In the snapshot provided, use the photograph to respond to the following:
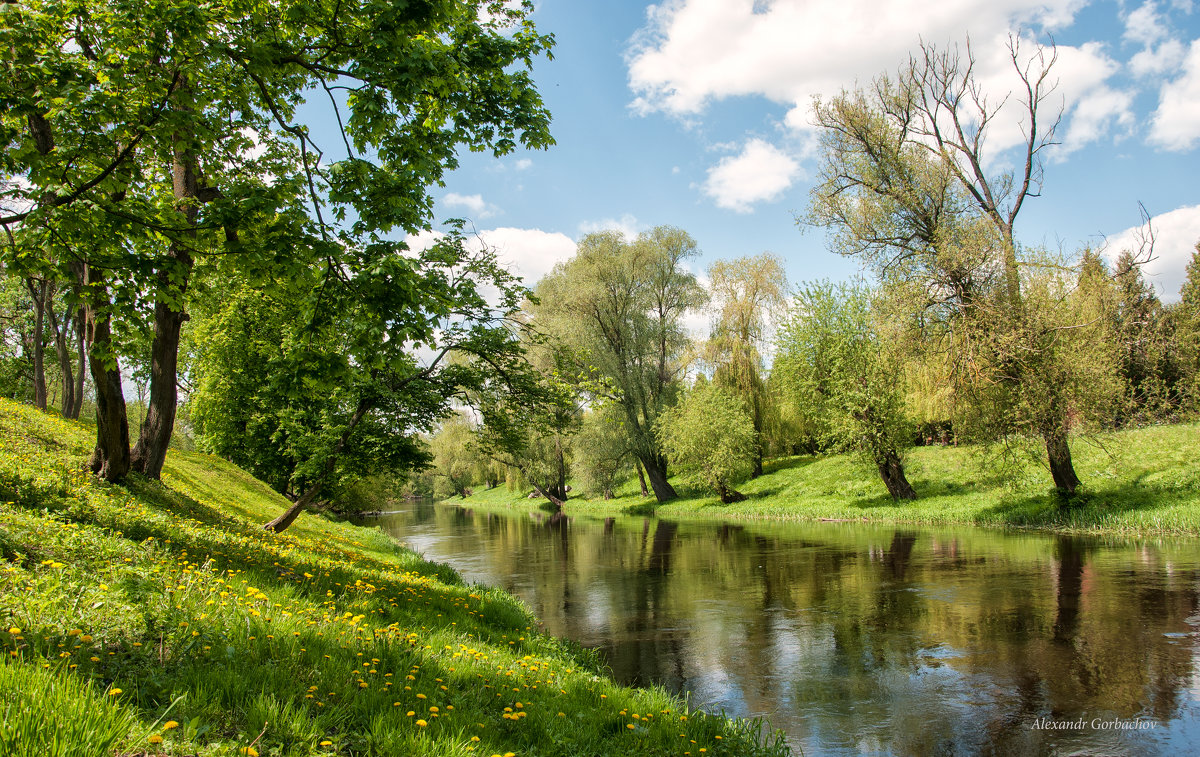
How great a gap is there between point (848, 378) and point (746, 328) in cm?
1122

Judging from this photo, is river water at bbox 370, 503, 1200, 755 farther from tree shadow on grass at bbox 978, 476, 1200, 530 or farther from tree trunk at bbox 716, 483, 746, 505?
tree trunk at bbox 716, 483, 746, 505

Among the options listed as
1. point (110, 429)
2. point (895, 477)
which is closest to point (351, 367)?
point (110, 429)

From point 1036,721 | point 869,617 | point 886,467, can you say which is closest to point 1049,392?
point 886,467

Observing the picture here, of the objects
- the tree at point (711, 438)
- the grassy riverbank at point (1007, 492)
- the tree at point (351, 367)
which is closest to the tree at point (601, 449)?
the tree at point (711, 438)

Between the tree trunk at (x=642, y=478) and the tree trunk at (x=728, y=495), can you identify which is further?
the tree trunk at (x=642, y=478)

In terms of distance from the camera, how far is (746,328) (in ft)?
131

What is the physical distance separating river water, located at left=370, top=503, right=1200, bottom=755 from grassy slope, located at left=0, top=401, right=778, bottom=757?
204cm

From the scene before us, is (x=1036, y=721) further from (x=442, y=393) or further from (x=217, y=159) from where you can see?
(x=217, y=159)

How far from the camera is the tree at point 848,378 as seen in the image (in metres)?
28.5

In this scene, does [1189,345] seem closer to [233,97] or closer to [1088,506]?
[1088,506]

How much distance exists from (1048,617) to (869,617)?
2954 mm

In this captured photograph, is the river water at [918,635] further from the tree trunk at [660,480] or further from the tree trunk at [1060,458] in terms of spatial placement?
the tree trunk at [660,480]

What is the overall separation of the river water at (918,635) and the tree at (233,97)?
7769mm

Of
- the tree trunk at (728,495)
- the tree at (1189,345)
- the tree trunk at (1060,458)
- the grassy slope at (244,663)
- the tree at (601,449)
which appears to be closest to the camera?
the grassy slope at (244,663)
